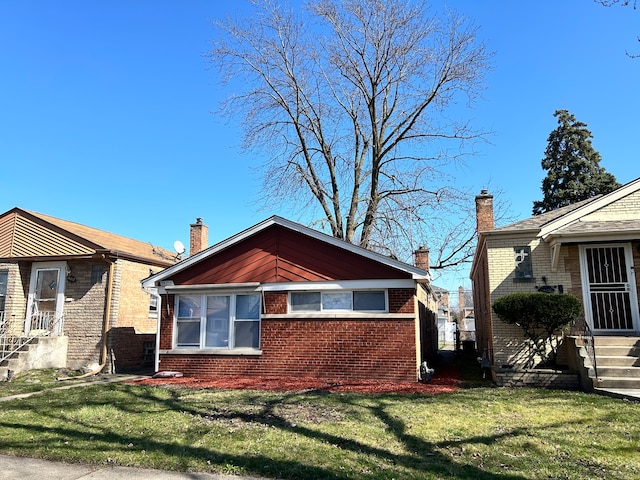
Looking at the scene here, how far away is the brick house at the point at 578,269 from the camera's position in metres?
11.2

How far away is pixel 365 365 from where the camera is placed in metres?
12.0

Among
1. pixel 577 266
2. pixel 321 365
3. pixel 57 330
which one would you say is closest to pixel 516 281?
pixel 577 266

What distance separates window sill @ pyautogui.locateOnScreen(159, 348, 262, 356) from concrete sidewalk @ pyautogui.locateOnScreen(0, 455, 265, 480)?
7.55 meters

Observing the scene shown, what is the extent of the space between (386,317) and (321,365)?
7.23 ft

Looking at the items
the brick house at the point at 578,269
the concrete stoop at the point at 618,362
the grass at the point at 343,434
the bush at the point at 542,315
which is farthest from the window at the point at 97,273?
the concrete stoop at the point at 618,362

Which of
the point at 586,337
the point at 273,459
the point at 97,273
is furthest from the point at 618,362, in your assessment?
the point at 97,273

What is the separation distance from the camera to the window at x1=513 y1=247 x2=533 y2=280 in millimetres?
12274

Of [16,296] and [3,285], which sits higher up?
[3,285]

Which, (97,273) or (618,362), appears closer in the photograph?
(618,362)

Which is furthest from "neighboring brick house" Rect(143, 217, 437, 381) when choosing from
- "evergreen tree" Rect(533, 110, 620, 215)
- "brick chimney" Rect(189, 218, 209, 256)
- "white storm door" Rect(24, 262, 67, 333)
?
"evergreen tree" Rect(533, 110, 620, 215)

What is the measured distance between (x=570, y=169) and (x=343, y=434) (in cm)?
3485

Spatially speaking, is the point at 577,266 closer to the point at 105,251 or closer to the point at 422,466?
the point at 422,466

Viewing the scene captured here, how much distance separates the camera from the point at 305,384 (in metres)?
11.2

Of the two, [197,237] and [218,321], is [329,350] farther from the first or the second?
[197,237]
